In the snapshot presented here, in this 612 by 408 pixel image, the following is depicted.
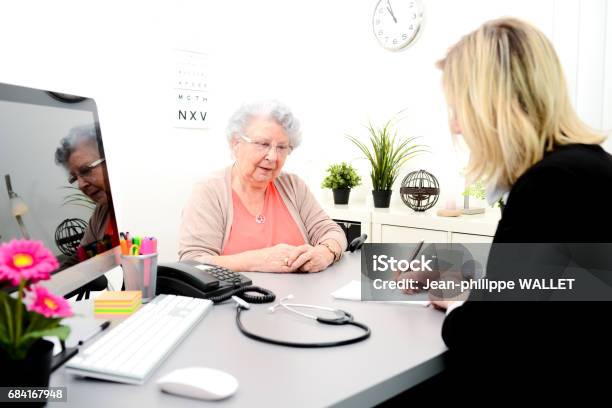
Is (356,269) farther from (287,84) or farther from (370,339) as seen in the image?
(287,84)

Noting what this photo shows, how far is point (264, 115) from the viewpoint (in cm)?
198

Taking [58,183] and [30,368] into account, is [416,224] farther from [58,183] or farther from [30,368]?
[30,368]

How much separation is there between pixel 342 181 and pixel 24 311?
268cm

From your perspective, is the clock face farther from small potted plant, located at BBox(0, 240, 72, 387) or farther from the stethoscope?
small potted plant, located at BBox(0, 240, 72, 387)

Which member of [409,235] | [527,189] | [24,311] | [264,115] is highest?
[264,115]

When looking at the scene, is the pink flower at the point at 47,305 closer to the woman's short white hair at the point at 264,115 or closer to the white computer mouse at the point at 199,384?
the white computer mouse at the point at 199,384

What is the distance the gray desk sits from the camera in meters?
0.76

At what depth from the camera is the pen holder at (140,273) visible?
122cm

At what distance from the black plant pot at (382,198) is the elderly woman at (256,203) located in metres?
1.03

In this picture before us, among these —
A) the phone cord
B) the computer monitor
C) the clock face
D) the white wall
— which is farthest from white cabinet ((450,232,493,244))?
the computer monitor

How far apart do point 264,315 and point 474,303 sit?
0.47 metres

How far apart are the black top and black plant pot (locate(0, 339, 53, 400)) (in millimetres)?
700

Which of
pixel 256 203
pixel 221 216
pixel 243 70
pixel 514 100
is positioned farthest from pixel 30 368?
pixel 243 70

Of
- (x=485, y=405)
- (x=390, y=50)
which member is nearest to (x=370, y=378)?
(x=485, y=405)
